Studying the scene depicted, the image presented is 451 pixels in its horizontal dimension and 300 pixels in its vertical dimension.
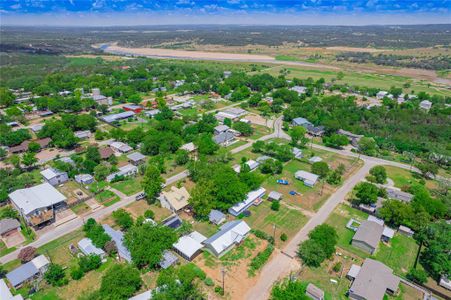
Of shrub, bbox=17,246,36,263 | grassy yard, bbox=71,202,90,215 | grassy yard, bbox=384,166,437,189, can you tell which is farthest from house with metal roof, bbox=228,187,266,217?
grassy yard, bbox=384,166,437,189

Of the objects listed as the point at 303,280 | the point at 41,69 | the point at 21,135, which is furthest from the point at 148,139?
the point at 41,69

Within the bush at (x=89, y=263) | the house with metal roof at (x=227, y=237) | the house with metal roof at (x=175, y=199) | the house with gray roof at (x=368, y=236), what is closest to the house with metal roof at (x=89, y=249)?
the bush at (x=89, y=263)

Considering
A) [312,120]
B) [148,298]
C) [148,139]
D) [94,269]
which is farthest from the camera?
[312,120]

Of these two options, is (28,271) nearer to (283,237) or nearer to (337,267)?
(283,237)

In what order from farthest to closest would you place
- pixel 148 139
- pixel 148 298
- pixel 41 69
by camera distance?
1. pixel 41 69
2. pixel 148 139
3. pixel 148 298

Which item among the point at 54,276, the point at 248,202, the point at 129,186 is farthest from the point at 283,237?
the point at 129,186

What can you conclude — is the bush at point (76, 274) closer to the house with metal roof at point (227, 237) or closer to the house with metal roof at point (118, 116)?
the house with metal roof at point (227, 237)

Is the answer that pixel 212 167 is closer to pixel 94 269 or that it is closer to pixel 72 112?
pixel 94 269

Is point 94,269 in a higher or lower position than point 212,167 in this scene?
lower
